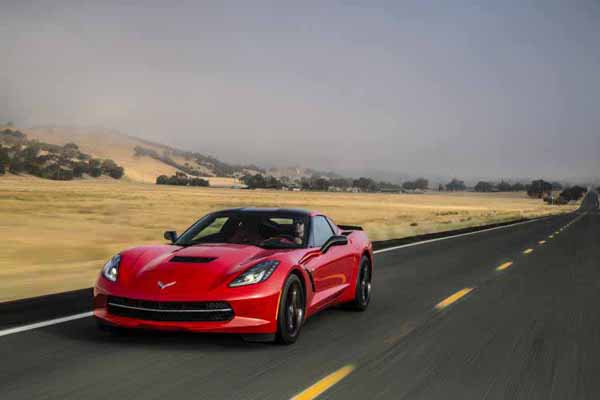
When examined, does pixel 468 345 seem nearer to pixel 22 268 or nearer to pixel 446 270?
pixel 446 270

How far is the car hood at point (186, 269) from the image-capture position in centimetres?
646

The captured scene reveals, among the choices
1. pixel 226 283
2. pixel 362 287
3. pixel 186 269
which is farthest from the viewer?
pixel 362 287

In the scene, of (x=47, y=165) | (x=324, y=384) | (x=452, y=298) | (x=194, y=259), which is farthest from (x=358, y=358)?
(x=47, y=165)

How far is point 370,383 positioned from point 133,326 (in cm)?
213

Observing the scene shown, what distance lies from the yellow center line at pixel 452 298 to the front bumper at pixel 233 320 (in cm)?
384

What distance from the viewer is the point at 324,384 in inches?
221

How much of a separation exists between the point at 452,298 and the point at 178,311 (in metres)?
5.55

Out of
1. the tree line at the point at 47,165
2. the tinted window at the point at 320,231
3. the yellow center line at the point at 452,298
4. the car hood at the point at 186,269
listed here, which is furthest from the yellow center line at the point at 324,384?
the tree line at the point at 47,165

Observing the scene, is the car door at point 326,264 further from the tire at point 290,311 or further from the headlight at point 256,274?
the headlight at point 256,274

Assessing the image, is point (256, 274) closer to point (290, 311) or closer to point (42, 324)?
point (290, 311)

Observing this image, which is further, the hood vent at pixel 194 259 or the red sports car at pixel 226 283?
the hood vent at pixel 194 259

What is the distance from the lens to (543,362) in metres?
6.68

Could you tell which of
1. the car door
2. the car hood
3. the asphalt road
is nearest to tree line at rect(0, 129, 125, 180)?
the car door

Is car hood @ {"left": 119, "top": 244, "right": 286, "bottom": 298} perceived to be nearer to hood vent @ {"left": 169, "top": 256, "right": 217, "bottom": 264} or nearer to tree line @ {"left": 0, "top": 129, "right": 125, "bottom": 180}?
hood vent @ {"left": 169, "top": 256, "right": 217, "bottom": 264}
